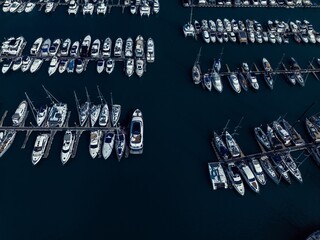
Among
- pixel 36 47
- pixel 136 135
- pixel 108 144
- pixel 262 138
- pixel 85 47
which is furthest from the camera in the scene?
pixel 85 47

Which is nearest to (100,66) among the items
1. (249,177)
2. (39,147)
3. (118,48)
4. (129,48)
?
(118,48)

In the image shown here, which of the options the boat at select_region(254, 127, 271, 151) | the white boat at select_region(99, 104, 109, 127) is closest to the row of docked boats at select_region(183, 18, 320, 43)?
the boat at select_region(254, 127, 271, 151)

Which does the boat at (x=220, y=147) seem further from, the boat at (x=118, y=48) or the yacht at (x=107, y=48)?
the yacht at (x=107, y=48)

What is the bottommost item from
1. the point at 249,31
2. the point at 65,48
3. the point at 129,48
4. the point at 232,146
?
the point at 232,146

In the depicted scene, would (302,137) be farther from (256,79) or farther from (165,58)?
(165,58)

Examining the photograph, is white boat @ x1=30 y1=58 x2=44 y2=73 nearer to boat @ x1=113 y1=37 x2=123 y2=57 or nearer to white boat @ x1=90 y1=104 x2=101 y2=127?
boat @ x1=113 y1=37 x2=123 y2=57

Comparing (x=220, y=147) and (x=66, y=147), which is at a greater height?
(x=220, y=147)

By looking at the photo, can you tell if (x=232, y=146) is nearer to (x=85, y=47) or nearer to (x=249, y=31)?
(x=249, y=31)
